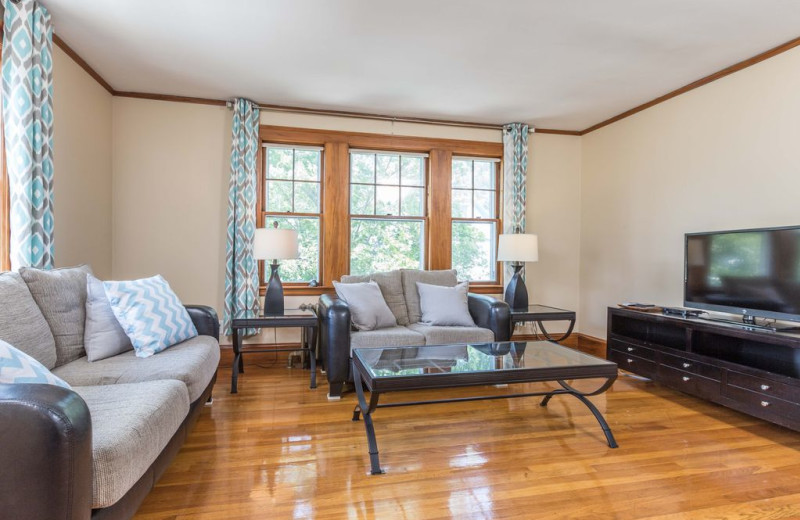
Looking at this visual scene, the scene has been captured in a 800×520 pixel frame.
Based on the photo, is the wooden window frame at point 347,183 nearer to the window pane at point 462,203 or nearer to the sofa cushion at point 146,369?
the window pane at point 462,203

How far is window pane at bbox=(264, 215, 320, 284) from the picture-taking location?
425 centimetres

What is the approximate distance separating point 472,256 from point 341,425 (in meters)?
2.68

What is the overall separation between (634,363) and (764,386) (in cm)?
99

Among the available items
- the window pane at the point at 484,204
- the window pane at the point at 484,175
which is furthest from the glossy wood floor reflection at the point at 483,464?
the window pane at the point at 484,175

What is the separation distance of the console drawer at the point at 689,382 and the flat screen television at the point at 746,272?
19.3 inches

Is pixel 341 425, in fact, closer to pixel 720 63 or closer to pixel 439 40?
pixel 439 40

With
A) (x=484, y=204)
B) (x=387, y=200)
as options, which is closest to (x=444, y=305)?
(x=387, y=200)

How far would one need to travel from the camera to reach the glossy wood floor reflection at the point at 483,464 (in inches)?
68.0

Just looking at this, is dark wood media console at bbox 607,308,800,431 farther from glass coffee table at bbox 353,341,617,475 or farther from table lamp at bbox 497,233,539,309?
glass coffee table at bbox 353,341,617,475

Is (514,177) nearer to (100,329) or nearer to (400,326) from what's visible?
(400,326)

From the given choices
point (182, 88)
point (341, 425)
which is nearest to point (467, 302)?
point (341, 425)

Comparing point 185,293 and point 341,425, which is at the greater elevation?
point 185,293

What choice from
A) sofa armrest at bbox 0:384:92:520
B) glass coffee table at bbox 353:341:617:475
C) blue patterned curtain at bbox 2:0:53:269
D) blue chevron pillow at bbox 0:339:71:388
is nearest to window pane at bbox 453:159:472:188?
glass coffee table at bbox 353:341:617:475

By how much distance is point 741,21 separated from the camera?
2.60m
